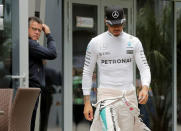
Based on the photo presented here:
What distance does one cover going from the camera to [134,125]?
4230mm

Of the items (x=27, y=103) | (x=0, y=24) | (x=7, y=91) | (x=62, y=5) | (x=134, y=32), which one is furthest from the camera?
(x=134, y=32)

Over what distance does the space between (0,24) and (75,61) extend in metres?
2.37

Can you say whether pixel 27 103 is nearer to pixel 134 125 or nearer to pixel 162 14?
pixel 134 125

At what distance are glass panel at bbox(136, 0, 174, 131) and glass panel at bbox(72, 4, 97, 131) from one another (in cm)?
93

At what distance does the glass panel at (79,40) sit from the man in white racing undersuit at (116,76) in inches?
122

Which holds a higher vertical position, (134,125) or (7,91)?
(7,91)

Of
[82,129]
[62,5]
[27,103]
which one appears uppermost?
[62,5]

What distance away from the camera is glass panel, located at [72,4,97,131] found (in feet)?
24.1

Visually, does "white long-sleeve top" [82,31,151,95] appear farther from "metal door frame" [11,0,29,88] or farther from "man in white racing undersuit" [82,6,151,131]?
"metal door frame" [11,0,29,88]

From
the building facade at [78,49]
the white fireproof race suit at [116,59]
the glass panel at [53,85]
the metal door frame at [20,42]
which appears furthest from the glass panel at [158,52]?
the white fireproof race suit at [116,59]

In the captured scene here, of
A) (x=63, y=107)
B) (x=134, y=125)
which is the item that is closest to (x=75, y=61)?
(x=63, y=107)

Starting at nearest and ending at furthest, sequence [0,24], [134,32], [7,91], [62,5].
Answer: [7,91] < [0,24] < [62,5] < [134,32]

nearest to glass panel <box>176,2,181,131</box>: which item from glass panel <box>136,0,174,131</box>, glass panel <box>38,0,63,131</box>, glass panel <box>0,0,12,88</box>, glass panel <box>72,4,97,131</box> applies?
glass panel <box>136,0,174,131</box>

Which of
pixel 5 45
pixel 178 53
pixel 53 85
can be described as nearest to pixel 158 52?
pixel 178 53
